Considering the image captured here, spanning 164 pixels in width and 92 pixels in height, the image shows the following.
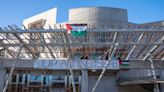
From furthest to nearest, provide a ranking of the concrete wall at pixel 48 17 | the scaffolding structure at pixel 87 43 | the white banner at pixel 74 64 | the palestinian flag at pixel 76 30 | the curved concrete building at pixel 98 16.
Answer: the concrete wall at pixel 48 17
the curved concrete building at pixel 98 16
the white banner at pixel 74 64
the scaffolding structure at pixel 87 43
the palestinian flag at pixel 76 30

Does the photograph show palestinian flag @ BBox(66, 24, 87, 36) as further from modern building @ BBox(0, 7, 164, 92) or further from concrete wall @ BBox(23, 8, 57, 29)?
concrete wall @ BBox(23, 8, 57, 29)

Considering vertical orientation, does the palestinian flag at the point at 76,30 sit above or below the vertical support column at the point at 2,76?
above

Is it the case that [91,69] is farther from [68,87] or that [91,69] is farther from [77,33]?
[77,33]

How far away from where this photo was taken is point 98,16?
78.6 ft

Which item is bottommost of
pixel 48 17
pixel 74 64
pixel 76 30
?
pixel 74 64

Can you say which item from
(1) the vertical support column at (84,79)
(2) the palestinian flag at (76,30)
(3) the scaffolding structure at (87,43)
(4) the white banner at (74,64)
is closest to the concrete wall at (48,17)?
(3) the scaffolding structure at (87,43)

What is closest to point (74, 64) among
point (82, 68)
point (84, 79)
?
point (82, 68)

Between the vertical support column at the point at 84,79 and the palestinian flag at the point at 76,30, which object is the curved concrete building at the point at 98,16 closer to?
the vertical support column at the point at 84,79

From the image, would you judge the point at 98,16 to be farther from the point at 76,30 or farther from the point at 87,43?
the point at 76,30

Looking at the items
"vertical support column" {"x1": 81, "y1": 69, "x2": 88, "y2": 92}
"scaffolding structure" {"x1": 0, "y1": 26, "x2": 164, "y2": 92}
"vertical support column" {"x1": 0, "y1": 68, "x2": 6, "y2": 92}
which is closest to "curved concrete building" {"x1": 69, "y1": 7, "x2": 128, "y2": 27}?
"scaffolding structure" {"x1": 0, "y1": 26, "x2": 164, "y2": 92}

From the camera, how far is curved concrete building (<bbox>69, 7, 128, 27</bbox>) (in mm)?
23781

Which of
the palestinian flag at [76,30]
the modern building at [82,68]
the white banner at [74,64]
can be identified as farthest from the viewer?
the white banner at [74,64]

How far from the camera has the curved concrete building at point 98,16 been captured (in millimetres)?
23781

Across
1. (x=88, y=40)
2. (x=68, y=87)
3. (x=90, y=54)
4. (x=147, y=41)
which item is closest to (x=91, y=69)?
(x=90, y=54)
